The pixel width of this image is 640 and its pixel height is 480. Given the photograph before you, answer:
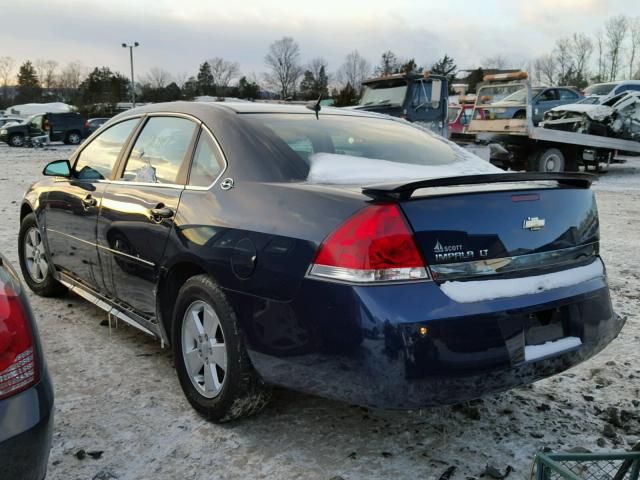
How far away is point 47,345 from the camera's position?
3922mm

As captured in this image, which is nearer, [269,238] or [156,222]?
[269,238]

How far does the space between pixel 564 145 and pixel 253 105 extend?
1287cm

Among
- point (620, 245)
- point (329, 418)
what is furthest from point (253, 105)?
point (620, 245)

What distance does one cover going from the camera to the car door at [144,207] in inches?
125

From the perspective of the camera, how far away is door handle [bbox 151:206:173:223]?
121 inches

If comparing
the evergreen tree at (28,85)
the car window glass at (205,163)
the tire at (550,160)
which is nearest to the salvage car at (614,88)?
the tire at (550,160)

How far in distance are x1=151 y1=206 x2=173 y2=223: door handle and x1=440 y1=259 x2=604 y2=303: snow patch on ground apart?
149 centimetres

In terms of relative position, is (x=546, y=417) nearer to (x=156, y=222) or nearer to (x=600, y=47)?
(x=156, y=222)

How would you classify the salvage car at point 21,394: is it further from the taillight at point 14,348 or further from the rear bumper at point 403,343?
the rear bumper at point 403,343

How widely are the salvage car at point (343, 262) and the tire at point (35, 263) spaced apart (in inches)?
56.9

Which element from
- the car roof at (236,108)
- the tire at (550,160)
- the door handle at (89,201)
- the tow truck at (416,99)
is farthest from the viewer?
the tire at (550,160)

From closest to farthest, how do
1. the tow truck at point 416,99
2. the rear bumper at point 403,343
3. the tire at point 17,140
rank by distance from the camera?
the rear bumper at point 403,343 → the tow truck at point 416,99 → the tire at point 17,140

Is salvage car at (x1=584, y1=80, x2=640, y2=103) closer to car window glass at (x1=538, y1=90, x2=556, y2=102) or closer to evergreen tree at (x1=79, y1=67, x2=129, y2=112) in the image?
car window glass at (x1=538, y1=90, x2=556, y2=102)

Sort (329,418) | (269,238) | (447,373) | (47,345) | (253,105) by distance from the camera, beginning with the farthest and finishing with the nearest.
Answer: (47,345) → (253,105) → (329,418) → (269,238) → (447,373)
